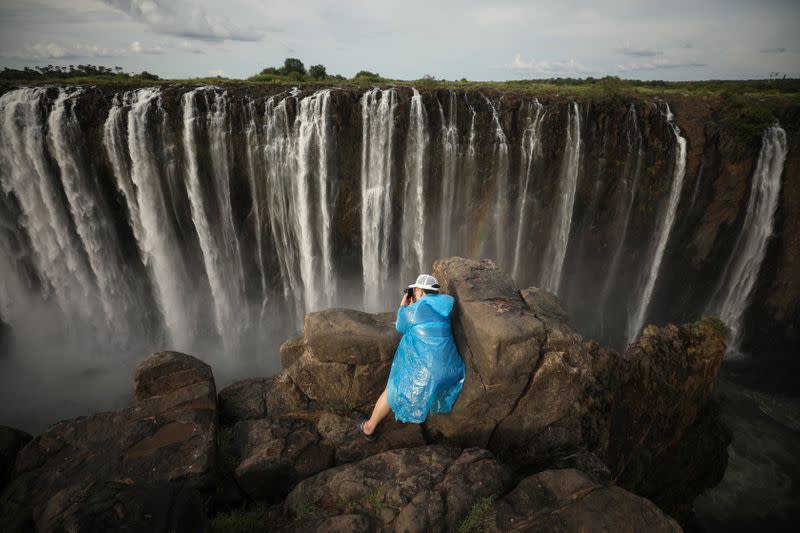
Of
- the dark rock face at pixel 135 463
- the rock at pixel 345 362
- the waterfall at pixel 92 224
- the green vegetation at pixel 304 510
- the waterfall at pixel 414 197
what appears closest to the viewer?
the dark rock face at pixel 135 463

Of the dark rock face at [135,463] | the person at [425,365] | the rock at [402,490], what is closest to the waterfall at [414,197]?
the person at [425,365]

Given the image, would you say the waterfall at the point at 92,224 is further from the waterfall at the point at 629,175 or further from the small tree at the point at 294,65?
the waterfall at the point at 629,175

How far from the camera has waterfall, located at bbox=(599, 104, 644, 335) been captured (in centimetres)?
1366

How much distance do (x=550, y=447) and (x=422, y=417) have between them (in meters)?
1.94

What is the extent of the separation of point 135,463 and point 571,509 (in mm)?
4834

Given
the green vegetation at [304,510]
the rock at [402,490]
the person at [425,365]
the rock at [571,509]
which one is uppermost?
the person at [425,365]

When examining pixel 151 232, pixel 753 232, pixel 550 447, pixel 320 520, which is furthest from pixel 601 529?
pixel 753 232

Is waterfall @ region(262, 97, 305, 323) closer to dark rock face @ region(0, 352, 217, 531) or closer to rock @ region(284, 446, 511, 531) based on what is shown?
dark rock face @ region(0, 352, 217, 531)

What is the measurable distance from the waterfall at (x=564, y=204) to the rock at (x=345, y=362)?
38.6 ft

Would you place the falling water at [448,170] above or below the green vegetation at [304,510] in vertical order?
above

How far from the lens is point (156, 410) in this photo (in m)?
5.04

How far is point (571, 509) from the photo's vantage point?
11.3 feet

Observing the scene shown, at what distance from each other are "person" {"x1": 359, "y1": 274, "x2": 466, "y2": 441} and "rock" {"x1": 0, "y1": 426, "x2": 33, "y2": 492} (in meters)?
4.56

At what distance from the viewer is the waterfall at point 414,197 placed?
43.3 ft
